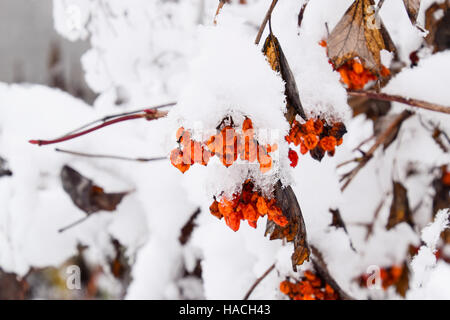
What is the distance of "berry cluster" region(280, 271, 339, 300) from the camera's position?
0.79 metres

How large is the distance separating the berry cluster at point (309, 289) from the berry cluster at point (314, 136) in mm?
326

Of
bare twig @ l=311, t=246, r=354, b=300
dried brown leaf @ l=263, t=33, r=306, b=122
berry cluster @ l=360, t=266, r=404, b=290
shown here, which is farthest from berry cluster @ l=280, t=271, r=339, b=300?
berry cluster @ l=360, t=266, r=404, b=290

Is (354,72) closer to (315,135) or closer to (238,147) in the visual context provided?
(315,135)

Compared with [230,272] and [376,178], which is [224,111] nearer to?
[230,272]

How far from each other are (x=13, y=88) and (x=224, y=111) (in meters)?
1.30

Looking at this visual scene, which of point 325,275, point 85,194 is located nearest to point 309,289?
point 325,275

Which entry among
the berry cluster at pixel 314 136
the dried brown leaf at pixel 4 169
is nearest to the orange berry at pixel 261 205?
the berry cluster at pixel 314 136

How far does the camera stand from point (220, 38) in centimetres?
55

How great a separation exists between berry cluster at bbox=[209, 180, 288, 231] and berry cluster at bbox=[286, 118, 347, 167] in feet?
0.31

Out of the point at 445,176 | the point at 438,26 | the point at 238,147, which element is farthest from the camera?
the point at 445,176

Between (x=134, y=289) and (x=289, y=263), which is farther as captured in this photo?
(x=134, y=289)

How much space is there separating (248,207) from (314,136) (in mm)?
149

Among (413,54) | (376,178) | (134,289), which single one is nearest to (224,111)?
(413,54)

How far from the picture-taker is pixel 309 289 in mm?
789
